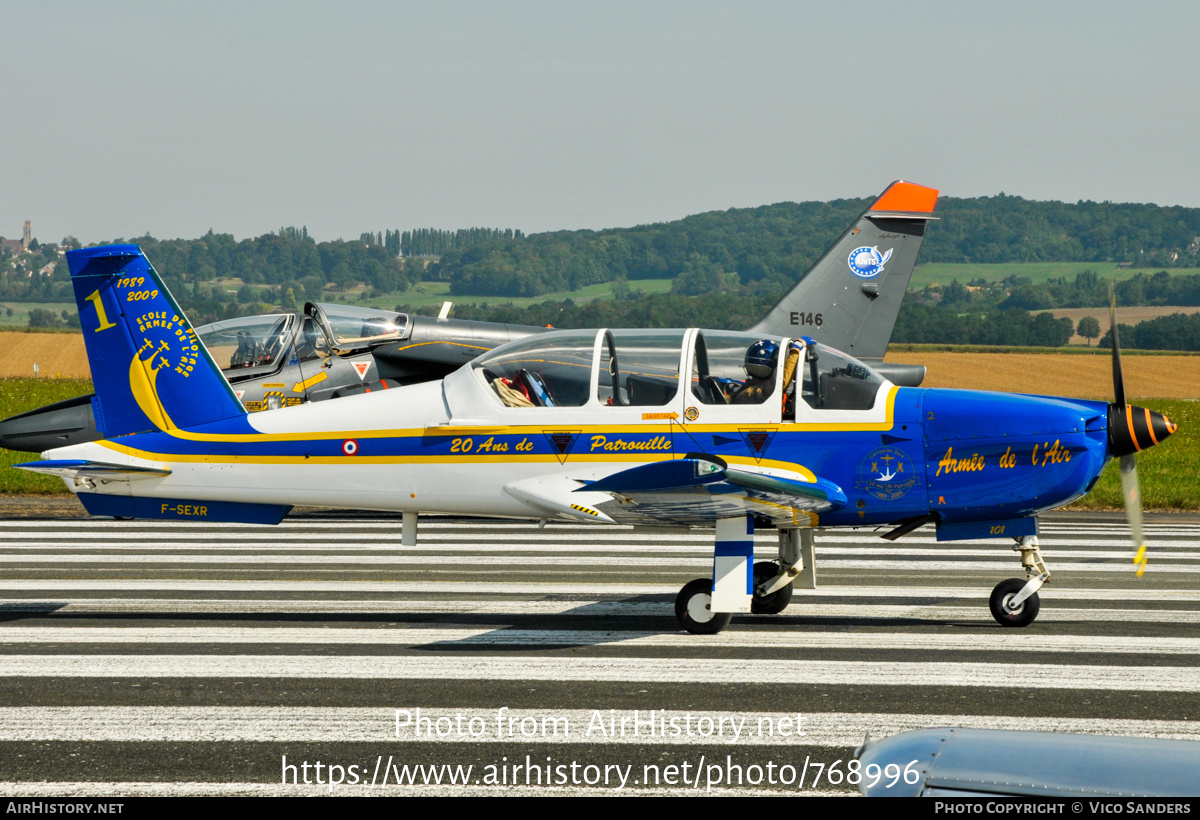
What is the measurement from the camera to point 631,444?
8102 mm

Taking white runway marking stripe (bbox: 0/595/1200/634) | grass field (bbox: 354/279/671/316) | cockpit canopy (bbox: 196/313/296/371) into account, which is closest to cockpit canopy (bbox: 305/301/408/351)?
cockpit canopy (bbox: 196/313/296/371)

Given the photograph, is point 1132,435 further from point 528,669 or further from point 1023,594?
point 528,669

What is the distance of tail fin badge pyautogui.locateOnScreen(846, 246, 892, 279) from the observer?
18.7 m

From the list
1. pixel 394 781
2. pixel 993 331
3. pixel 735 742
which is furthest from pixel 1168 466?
pixel 993 331

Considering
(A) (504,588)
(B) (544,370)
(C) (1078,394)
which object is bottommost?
(C) (1078,394)

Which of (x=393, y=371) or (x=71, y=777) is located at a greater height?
(x=393, y=371)

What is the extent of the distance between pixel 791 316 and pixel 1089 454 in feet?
37.0

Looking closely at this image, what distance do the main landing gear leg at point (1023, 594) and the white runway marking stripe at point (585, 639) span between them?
16cm

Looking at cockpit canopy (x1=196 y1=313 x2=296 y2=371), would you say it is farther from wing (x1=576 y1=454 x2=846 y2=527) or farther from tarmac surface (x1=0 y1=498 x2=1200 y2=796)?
wing (x1=576 y1=454 x2=846 y2=527)

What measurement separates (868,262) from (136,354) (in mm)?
12910

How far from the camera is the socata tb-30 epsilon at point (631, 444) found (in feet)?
25.4

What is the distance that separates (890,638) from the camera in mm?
7766

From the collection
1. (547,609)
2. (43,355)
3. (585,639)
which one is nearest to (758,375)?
(585,639)

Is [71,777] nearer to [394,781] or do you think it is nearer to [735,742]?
[394,781]
